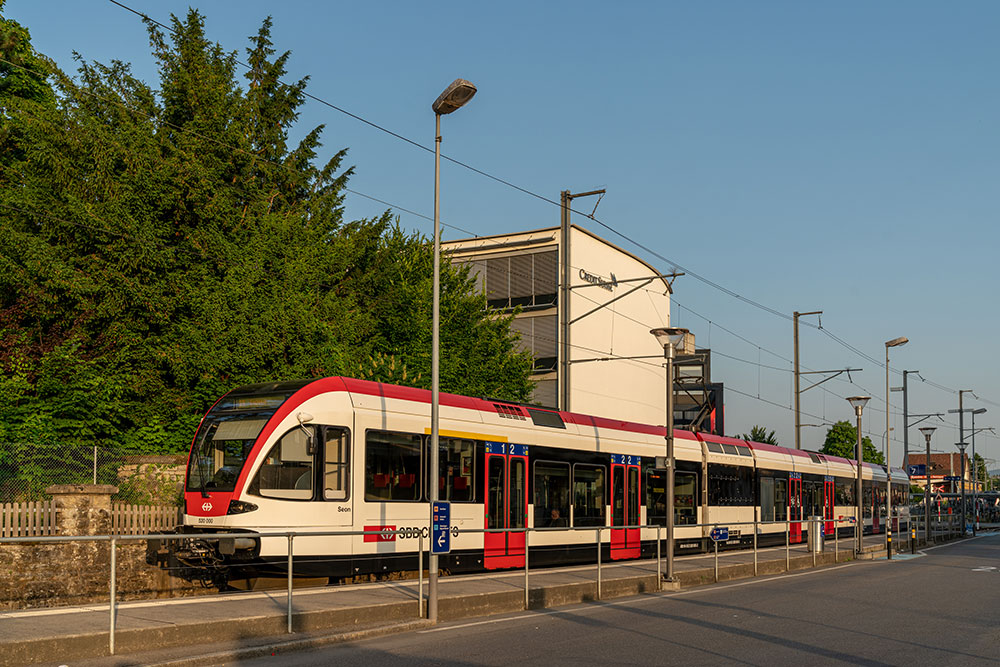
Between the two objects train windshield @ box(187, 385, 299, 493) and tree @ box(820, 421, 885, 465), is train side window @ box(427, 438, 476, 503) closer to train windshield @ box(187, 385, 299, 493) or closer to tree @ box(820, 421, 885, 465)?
train windshield @ box(187, 385, 299, 493)

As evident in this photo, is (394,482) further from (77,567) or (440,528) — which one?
(77,567)

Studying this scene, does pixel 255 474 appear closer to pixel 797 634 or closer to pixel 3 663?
pixel 3 663

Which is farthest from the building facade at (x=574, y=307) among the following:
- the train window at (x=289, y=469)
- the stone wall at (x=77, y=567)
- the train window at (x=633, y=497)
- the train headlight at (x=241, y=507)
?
the train headlight at (x=241, y=507)

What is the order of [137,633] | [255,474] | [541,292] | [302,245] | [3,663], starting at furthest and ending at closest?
[541,292] → [302,245] → [255,474] → [137,633] → [3,663]

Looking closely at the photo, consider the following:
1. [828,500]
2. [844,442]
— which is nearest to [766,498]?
[828,500]

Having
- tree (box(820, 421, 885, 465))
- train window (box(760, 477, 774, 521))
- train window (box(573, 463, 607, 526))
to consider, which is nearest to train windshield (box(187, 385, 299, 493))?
train window (box(573, 463, 607, 526))

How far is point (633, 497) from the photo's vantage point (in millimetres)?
26859

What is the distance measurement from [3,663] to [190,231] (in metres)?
21.6

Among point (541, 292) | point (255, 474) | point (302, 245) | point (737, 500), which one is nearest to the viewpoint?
point (255, 474)

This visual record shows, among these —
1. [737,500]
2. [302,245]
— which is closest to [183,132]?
[302,245]

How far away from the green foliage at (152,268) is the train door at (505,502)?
26.1ft

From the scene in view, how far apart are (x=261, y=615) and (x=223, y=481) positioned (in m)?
5.43

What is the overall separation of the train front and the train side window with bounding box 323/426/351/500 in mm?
1003

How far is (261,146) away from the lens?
119ft
